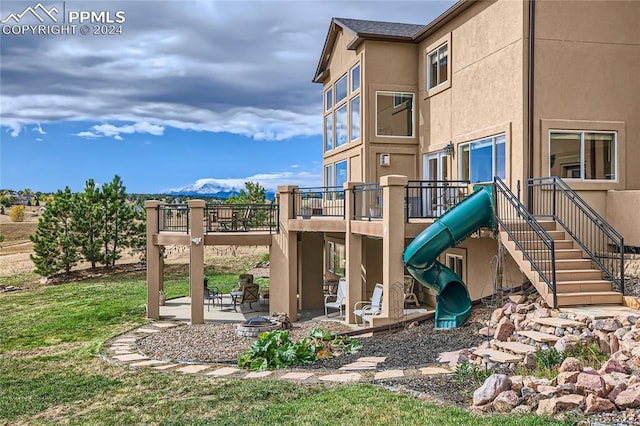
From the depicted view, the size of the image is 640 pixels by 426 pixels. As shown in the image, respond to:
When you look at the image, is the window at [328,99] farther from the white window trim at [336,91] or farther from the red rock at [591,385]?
the red rock at [591,385]

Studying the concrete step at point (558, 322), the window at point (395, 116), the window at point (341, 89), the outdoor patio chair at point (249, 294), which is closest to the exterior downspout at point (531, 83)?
the concrete step at point (558, 322)

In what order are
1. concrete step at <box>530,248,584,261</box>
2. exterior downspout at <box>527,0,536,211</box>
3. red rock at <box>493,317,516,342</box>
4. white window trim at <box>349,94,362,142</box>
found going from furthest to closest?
white window trim at <box>349,94,362,142</box>, exterior downspout at <box>527,0,536,211</box>, concrete step at <box>530,248,584,261</box>, red rock at <box>493,317,516,342</box>

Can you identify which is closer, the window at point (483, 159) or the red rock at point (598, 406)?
the red rock at point (598, 406)

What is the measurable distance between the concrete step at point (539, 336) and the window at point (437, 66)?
9224mm

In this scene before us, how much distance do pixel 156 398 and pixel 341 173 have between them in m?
14.4

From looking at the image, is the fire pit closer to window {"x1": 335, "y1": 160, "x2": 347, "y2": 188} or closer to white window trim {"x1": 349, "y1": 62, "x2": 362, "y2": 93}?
window {"x1": 335, "y1": 160, "x2": 347, "y2": 188}

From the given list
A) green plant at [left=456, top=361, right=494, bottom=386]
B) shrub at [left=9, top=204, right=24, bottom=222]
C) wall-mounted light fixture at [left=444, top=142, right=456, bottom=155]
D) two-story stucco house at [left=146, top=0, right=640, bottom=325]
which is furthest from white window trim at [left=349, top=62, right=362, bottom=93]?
shrub at [left=9, top=204, right=24, bottom=222]

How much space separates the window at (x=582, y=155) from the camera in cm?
1252

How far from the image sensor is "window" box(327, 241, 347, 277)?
71.3 ft

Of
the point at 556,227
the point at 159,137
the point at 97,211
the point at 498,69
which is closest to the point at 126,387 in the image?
the point at 556,227

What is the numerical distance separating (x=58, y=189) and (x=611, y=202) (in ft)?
91.8

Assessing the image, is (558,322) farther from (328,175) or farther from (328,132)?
(328,132)

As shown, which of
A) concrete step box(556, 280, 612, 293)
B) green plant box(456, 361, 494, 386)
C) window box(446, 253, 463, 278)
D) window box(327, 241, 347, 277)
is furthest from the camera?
window box(327, 241, 347, 277)

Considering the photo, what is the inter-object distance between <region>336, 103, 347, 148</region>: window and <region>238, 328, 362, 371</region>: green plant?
1085 centimetres
